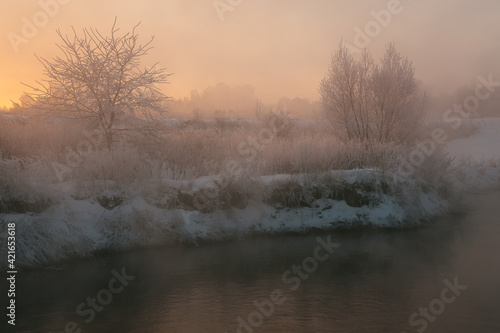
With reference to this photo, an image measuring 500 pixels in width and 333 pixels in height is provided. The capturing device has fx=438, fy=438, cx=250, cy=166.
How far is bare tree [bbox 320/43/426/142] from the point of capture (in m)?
21.1

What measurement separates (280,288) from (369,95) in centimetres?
1572

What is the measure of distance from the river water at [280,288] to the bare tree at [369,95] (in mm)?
11009

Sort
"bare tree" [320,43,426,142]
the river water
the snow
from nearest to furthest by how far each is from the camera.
Result: 1. the river water
2. the snow
3. "bare tree" [320,43,426,142]

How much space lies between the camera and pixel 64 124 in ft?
50.2

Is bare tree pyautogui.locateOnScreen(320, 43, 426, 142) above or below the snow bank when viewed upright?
above

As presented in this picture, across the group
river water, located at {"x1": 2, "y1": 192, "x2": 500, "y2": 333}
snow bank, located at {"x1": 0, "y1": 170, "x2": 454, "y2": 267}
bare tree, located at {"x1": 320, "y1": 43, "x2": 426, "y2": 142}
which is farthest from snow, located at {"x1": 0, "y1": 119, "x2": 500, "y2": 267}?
bare tree, located at {"x1": 320, "y1": 43, "x2": 426, "y2": 142}

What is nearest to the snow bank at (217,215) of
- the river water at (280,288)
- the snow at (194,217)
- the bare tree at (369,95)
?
the snow at (194,217)

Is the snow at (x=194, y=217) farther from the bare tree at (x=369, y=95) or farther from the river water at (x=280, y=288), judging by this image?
the bare tree at (x=369, y=95)

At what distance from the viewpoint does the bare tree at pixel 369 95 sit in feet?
69.2

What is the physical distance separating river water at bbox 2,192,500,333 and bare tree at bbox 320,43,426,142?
11.0 meters

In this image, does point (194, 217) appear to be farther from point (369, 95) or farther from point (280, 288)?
point (369, 95)

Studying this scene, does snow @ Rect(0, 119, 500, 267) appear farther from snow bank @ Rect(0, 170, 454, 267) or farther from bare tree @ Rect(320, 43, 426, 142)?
bare tree @ Rect(320, 43, 426, 142)

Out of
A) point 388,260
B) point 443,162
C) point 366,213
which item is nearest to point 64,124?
point 366,213

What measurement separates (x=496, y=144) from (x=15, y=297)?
111ft
